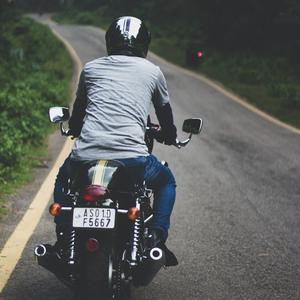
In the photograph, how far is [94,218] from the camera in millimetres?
3449

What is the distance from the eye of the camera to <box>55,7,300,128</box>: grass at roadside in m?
18.8

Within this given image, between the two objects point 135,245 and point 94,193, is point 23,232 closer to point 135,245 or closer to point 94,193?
point 135,245

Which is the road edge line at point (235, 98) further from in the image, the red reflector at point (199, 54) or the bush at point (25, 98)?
the bush at point (25, 98)

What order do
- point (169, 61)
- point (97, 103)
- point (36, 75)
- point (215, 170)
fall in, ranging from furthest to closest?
point (169, 61)
point (36, 75)
point (215, 170)
point (97, 103)

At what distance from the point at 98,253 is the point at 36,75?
59.0ft

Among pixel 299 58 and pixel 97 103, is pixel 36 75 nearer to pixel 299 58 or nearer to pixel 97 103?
pixel 299 58

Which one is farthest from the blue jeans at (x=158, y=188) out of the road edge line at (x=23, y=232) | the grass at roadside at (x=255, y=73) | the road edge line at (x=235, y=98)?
the grass at roadside at (x=255, y=73)

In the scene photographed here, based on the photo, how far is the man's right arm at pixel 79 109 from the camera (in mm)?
4256

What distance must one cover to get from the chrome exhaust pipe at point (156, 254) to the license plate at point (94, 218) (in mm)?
408

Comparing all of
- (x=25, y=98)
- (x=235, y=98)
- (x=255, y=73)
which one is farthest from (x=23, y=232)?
(x=255, y=73)

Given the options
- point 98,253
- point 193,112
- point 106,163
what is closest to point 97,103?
point 106,163

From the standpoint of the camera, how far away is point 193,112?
1711cm

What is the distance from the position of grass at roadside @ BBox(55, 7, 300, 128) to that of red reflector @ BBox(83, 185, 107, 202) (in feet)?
42.5

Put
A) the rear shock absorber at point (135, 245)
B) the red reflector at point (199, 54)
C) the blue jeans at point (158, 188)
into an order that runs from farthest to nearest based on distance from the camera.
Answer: the red reflector at point (199, 54)
the blue jeans at point (158, 188)
the rear shock absorber at point (135, 245)
